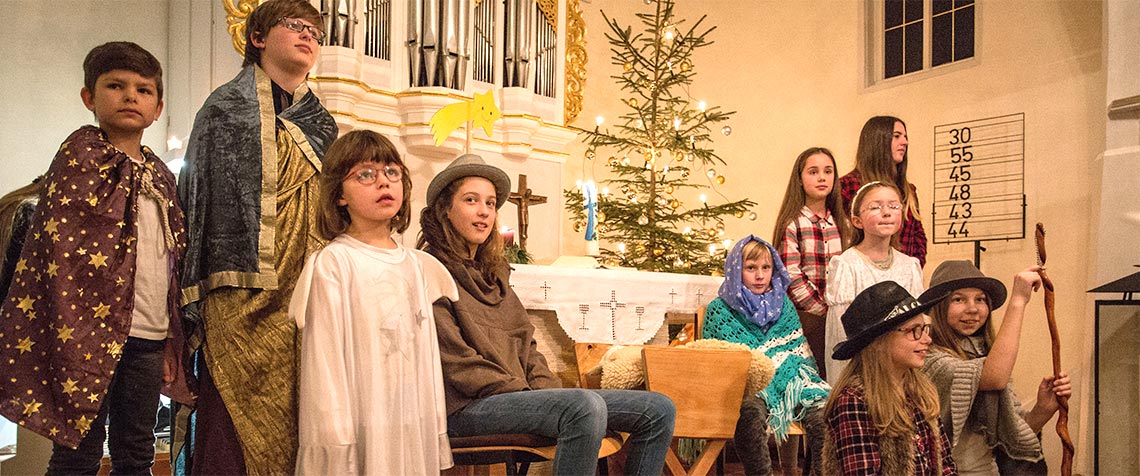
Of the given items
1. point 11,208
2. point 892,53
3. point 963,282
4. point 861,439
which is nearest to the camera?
point 861,439

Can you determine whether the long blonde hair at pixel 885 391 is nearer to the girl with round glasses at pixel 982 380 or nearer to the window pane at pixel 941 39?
the girl with round glasses at pixel 982 380

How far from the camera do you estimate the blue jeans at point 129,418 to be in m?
2.86

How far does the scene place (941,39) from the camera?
8.48 meters

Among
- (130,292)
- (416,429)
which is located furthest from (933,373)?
(130,292)

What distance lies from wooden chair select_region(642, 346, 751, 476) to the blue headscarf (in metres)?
0.46

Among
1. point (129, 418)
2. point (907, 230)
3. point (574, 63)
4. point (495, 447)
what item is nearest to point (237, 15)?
point (574, 63)

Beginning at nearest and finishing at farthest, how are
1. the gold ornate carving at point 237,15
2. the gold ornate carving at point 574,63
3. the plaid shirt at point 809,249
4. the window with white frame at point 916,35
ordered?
the plaid shirt at point 809,249 < the gold ornate carving at point 237,15 < the gold ornate carving at point 574,63 < the window with white frame at point 916,35

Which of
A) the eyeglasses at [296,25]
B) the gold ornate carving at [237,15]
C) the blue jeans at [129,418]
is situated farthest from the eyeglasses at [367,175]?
the gold ornate carving at [237,15]

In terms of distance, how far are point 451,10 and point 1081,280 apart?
4.88m

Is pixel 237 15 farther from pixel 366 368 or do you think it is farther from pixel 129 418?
pixel 366 368

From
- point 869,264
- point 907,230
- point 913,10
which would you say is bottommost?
point 869,264

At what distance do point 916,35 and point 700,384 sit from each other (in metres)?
5.87

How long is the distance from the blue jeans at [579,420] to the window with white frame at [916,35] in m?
6.15

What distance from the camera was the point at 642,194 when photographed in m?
6.32
